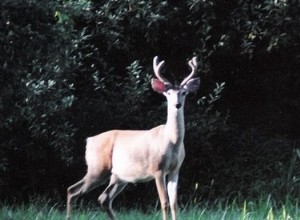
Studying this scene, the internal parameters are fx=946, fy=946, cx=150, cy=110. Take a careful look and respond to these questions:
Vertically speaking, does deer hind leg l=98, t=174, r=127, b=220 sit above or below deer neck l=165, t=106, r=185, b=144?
below

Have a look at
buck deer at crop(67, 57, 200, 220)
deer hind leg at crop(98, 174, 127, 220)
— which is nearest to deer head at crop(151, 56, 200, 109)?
buck deer at crop(67, 57, 200, 220)

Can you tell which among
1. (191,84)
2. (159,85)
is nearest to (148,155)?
(159,85)

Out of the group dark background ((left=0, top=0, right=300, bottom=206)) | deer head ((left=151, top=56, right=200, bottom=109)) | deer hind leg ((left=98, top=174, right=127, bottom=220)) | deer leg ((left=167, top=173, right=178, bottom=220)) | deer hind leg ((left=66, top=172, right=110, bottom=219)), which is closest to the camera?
deer leg ((left=167, top=173, right=178, bottom=220))

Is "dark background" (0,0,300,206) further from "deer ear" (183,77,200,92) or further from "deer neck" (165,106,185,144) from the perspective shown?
"deer neck" (165,106,185,144)

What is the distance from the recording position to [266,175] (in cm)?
1299

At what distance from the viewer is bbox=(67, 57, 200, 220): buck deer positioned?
1028 cm

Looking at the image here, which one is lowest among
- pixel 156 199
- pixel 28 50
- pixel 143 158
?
pixel 156 199

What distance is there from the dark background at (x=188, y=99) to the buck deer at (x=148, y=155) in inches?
33.3

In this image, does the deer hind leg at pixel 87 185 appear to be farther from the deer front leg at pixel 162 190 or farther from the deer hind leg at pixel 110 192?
the deer front leg at pixel 162 190

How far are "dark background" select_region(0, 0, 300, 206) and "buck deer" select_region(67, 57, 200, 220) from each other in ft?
2.78

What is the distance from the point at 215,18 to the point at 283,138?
217 centimetres

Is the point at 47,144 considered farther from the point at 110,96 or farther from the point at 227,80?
the point at 227,80

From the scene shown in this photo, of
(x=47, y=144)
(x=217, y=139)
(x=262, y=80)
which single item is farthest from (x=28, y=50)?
(x=262, y=80)

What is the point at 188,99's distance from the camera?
13.4 metres
